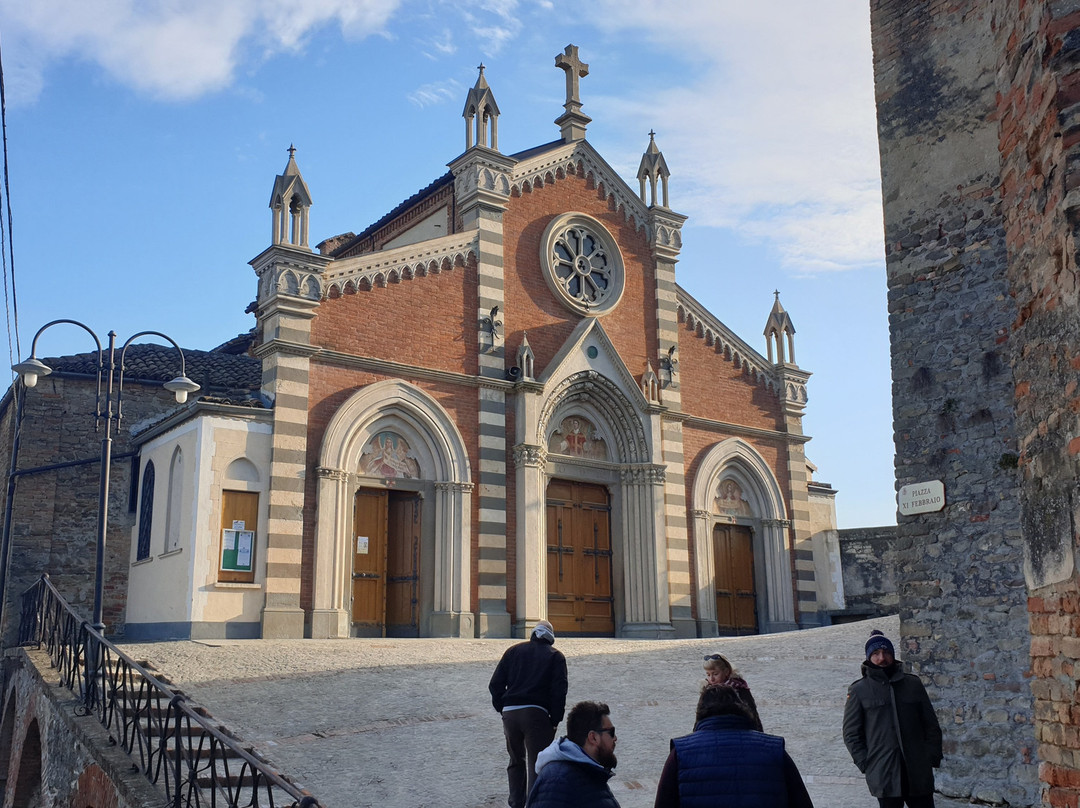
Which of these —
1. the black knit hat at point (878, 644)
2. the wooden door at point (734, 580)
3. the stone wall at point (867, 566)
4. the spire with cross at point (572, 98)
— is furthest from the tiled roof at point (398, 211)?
the black knit hat at point (878, 644)

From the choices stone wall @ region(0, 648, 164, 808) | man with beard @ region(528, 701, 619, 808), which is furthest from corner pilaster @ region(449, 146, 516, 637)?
Result: man with beard @ region(528, 701, 619, 808)

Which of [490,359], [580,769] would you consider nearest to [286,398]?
[490,359]

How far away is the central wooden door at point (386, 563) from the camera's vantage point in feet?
60.6

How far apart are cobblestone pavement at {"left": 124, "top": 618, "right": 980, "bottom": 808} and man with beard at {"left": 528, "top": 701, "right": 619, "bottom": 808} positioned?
14.6ft

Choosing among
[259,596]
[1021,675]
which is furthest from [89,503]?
[1021,675]

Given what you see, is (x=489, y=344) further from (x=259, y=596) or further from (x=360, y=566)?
(x=259, y=596)

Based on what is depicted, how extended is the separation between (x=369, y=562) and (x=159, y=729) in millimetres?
9198

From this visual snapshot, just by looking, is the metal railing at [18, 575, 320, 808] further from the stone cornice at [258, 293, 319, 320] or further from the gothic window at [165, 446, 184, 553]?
the stone cornice at [258, 293, 319, 320]

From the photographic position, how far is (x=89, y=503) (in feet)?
67.4

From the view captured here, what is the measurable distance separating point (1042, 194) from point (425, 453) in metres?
15.8

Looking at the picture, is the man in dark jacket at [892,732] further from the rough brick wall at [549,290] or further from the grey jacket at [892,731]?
the rough brick wall at [549,290]

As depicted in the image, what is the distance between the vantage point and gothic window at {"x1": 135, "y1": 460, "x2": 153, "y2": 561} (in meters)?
19.0

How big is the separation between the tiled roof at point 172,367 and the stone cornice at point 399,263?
315 centimetres

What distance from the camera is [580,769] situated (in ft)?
14.1
